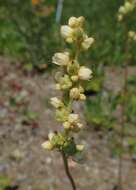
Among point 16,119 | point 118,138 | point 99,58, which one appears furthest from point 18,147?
point 99,58

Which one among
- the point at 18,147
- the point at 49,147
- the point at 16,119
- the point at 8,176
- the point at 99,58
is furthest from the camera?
the point at 99,58

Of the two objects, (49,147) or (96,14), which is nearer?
(49,147)

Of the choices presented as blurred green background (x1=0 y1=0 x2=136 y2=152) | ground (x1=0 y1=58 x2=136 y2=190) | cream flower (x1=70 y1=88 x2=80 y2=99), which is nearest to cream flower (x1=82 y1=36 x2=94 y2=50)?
cream flower (x1=70 y1=88 x2=80 y2=99)

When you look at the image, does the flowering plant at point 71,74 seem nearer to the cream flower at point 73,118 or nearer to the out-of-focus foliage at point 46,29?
the cream flower at point 73,118

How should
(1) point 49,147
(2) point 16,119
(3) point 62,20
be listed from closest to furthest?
1. (1) point 49,147
2. (2) point 16,119
3. (3) point 62,20

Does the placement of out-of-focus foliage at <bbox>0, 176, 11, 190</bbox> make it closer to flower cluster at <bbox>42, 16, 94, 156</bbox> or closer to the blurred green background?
the blurred green background

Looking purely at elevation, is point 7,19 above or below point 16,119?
above

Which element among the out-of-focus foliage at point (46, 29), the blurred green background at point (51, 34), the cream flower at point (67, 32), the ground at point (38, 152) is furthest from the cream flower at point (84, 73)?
the out-of-focus foliage at point (46, 29)

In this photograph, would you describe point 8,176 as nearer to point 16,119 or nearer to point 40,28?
point 16,119
